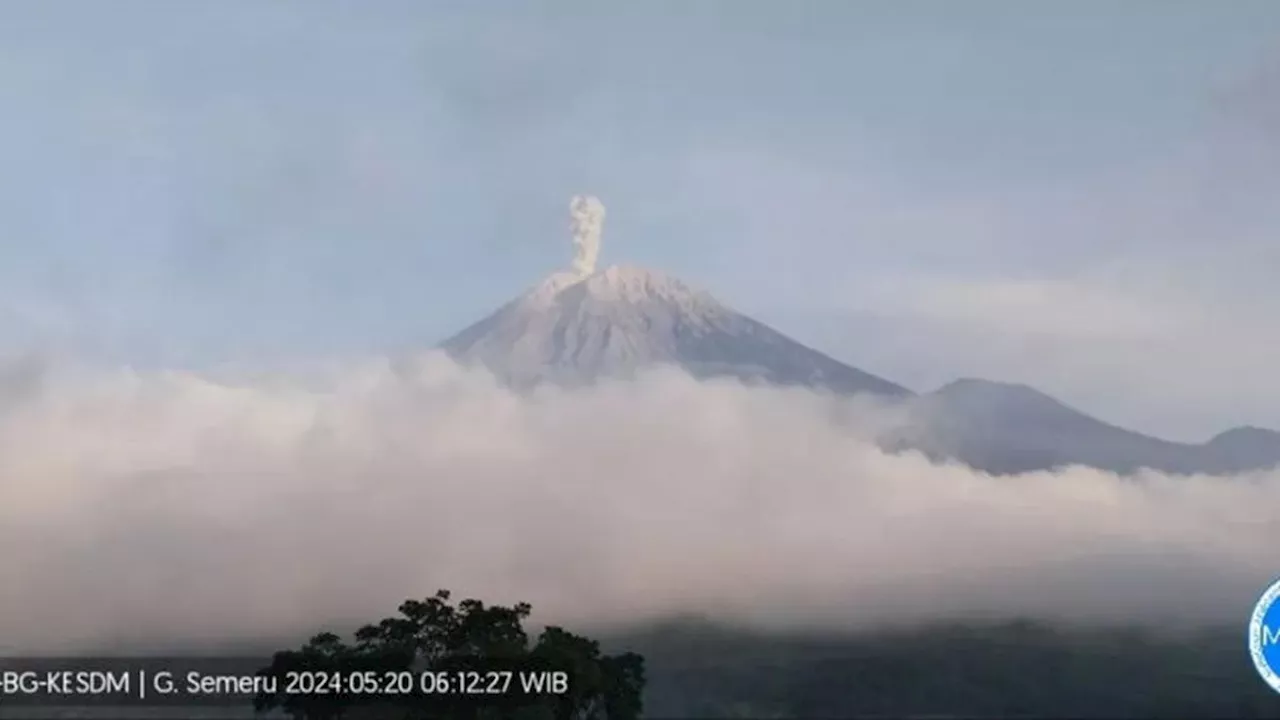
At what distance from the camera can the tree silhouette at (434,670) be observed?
47.5 m

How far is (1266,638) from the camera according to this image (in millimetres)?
51906

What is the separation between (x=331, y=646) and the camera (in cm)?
5138

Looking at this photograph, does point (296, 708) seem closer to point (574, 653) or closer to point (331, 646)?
point (331, 646)

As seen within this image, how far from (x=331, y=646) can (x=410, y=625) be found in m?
3.36

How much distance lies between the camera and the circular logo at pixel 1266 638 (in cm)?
5156

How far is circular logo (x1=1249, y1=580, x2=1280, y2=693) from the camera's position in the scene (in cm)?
5156

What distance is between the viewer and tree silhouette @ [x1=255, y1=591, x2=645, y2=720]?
4747 centimetres

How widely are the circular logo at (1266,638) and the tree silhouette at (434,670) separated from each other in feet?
72.2

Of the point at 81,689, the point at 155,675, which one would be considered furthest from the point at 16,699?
the point at 155,675

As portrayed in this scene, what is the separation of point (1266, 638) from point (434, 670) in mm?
27710

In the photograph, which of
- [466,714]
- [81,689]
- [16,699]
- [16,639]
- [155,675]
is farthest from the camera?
[16,639]

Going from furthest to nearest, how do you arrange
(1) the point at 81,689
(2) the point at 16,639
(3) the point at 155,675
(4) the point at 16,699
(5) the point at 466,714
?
(2) the point at 16,639, (4) the point at 16,699, (1) the point at 81,689, (3) the point at 155,675, (5) the point at 466,714

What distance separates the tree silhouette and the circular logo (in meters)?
22.0

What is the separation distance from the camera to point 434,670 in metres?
48.8
